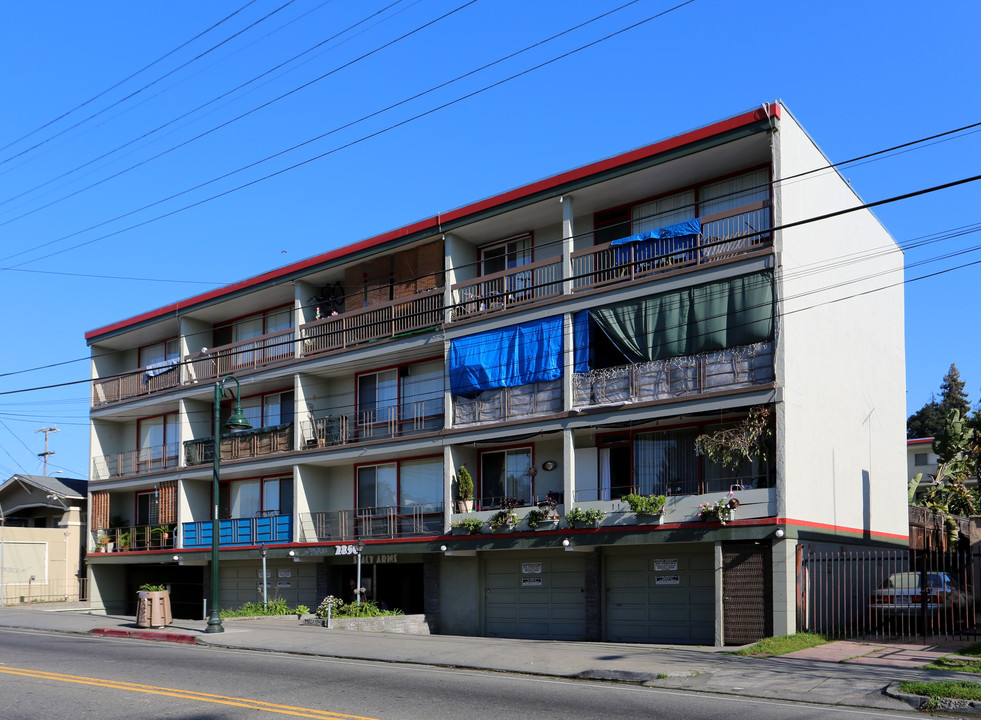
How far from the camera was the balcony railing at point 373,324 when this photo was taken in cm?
3184

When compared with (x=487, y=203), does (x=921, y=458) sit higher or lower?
lower

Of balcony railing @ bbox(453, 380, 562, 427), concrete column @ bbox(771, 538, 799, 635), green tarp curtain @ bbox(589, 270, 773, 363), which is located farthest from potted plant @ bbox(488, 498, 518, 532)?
concrete column @ bbox(771, 538, 799, 635)

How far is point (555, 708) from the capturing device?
12930mm

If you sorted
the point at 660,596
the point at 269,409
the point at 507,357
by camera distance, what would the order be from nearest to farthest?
the point at 660,596
the point at 507,357
the point at 269,409

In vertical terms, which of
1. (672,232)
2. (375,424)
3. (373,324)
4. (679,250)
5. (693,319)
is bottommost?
(375,424)

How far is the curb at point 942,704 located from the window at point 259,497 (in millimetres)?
25874

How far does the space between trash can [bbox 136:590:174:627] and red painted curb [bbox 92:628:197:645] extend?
88 centimetres

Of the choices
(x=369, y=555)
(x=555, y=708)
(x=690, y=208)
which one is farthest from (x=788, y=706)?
(x=369, y=555)

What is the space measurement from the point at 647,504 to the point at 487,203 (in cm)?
1029

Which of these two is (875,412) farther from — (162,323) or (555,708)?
(162,323)

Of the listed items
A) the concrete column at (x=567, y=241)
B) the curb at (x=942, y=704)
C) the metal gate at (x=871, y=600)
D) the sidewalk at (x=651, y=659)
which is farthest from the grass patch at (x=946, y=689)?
the concrete column at (x=567, y=241)

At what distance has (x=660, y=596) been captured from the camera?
26297 mm

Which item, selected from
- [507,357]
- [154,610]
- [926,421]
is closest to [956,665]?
[507,357]

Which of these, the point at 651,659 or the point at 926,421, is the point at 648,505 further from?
the point at 926,421
